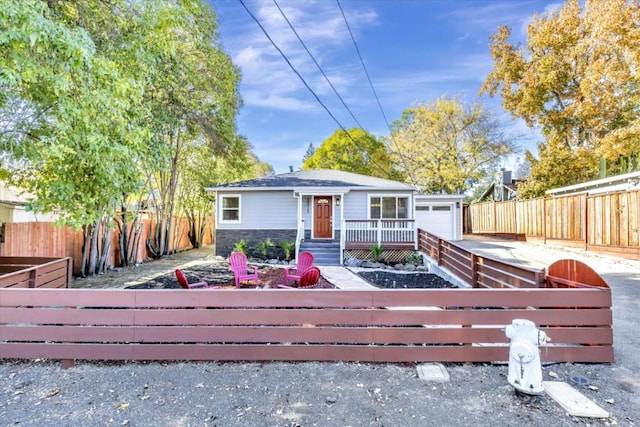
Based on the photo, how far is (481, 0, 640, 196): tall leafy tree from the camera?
1224 centimetres

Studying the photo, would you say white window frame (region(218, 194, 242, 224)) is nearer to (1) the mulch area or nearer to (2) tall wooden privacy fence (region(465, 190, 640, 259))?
(1) the mulch area

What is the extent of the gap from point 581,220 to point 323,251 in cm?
927

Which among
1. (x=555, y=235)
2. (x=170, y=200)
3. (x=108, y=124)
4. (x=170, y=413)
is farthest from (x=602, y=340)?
(x=170, y=200)

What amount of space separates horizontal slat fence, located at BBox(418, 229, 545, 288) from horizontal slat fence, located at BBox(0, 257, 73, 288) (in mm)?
6313

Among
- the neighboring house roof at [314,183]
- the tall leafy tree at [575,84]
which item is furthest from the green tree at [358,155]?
the neighboring house roof at [314,183]

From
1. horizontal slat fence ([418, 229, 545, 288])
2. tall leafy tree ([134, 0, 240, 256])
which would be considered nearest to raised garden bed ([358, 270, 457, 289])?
horizontal slat fence ([418, 229, 545, 288])

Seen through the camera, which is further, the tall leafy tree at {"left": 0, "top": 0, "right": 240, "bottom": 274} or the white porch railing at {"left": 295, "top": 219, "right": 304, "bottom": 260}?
the white porch railing at {"left": 295, "top": 219, "right": 304, "bottom": 260}

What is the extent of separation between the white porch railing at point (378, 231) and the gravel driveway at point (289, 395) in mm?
8157

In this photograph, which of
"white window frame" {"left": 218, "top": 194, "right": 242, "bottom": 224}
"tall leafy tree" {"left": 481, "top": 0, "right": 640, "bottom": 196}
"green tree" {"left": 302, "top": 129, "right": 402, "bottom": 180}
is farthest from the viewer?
"green tree" {"left": 302, "top": 129, "right": 402, "bottom": 180}

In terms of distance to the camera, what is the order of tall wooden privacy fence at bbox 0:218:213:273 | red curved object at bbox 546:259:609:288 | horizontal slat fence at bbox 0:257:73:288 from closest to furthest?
red curved object at bbox 546:259:609:288 < horizontal slat fence at bbox 0:257:73:288 < tall wooden privacy fence at bbox 0:218:213:273

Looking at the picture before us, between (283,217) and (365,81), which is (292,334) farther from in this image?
(365,81)

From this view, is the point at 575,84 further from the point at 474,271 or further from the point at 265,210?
the point at 265,210

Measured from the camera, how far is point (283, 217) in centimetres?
1324

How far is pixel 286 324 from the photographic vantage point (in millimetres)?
3105
